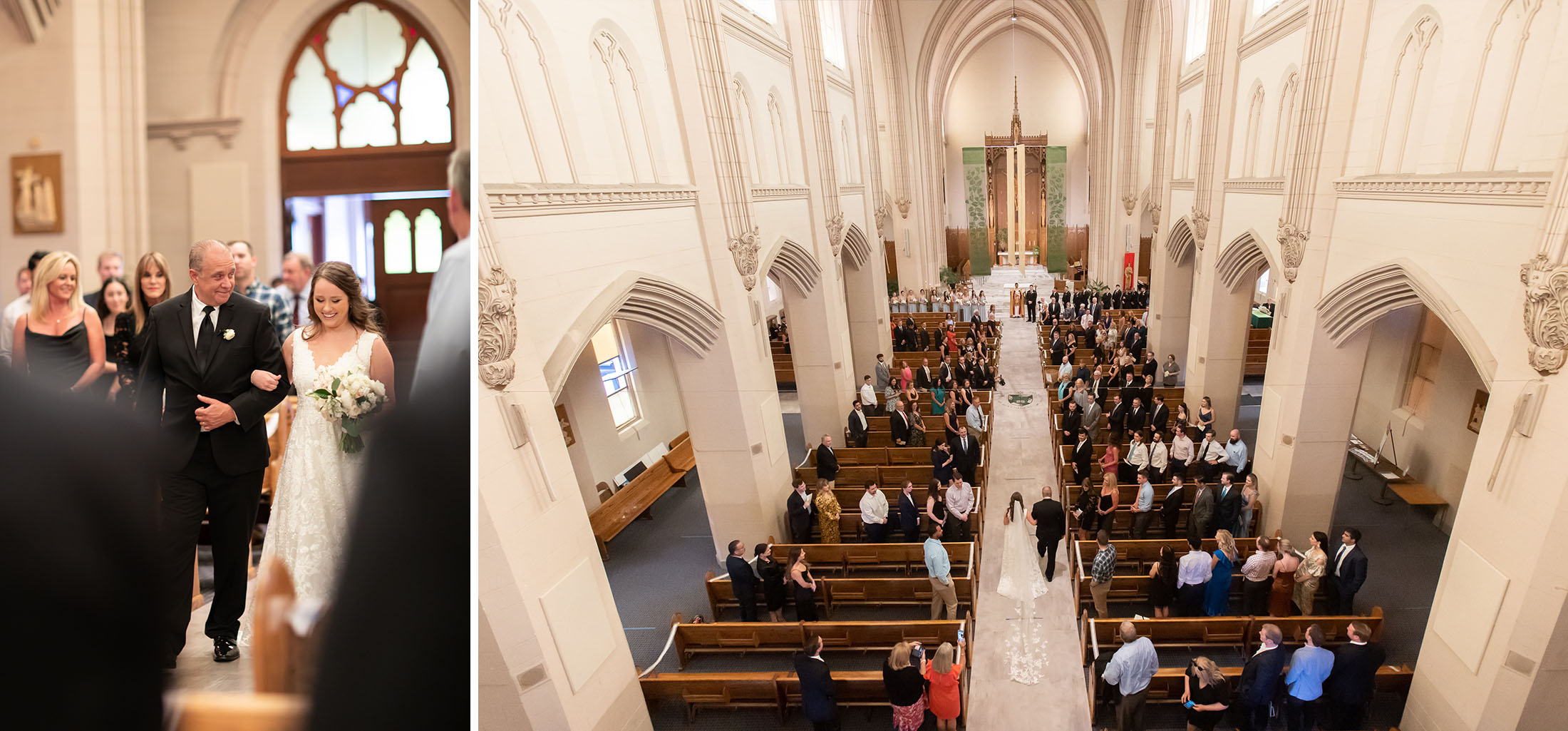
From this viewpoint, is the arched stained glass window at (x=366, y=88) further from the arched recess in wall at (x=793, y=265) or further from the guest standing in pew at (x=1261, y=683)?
the arched recess in wall at (x=793, y=265)

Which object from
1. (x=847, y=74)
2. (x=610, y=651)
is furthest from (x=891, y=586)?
(x=847, y=74)

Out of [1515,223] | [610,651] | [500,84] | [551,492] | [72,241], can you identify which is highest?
[500,84]

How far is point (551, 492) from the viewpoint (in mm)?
4812

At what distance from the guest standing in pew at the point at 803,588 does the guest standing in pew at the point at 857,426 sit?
4.72 metres

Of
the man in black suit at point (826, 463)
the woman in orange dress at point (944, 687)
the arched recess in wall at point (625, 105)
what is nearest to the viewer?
the woman in orange dress at point (944, 687)

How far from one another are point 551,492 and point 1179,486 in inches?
275

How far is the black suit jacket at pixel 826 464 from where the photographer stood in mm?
9747

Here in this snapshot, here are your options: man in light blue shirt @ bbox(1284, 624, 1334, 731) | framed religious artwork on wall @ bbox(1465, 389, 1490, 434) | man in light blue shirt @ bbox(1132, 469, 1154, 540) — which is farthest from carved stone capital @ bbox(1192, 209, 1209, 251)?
man in light blue shirt @ bbox(1284, 624, 1334, 731)

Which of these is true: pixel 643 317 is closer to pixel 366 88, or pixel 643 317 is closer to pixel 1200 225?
pixel 366 88

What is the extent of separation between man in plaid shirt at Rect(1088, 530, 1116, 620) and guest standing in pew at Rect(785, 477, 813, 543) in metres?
3.07

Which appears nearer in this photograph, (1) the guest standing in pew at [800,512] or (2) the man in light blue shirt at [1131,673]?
(2) the man in light blue shirt at [1131,673]

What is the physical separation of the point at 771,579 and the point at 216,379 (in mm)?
6449

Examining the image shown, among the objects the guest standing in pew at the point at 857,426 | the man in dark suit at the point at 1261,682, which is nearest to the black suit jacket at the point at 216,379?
the man in dark suit at the point at 1261,682

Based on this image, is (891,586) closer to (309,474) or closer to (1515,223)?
(1515,223)
